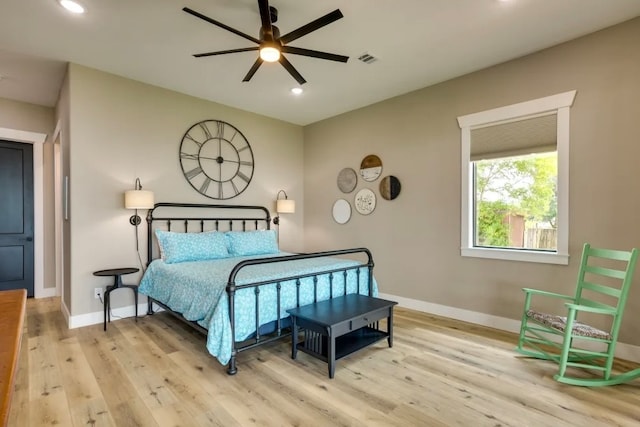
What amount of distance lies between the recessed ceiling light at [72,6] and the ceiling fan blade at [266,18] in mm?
1546

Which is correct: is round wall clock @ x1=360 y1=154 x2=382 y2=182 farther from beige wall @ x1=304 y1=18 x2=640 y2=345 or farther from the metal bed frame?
the metal bed frame

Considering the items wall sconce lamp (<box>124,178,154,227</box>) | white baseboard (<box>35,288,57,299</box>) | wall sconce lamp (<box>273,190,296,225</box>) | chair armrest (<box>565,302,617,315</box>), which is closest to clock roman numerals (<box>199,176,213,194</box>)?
wall sconce lamp (<box>124,178,154,227</box>)

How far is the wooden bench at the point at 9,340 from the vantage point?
665mm

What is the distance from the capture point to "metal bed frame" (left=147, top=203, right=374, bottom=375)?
253 centimetres

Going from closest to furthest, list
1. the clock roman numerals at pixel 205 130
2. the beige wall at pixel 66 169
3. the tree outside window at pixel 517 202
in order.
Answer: the tree outside window at pixel 517 202
the beige wall at pixel 66 169
the clock roman numerals at pixel 205 130

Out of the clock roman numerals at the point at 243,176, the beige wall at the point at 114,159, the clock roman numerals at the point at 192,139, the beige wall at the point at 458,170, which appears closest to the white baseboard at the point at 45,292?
the beige wall at the point at 114,159

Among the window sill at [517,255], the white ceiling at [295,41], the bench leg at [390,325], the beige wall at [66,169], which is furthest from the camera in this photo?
the beige wall at [66,169]

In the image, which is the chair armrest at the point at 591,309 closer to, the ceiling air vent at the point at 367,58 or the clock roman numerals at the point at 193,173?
the ceiling air vent at the point at 367,58

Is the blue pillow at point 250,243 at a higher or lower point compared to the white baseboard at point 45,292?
higher

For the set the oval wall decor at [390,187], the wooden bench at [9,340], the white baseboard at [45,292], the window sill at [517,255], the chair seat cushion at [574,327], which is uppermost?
the oval wall decor at [390,187]

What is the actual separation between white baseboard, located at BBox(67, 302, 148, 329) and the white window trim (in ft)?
13.0

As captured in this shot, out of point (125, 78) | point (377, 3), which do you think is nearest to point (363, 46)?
point (377, 3)

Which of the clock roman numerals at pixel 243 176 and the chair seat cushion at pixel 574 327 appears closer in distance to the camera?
the chair seat cushion at pixel 574 327

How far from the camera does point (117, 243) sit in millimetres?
3822
